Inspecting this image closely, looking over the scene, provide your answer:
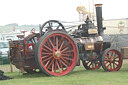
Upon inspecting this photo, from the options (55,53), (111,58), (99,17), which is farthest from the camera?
(99,17)

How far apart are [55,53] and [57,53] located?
6 cm

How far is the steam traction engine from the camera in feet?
31.5

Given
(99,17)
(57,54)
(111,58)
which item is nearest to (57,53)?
(57,54)

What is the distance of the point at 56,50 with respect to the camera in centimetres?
975

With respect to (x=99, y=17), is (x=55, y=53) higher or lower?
lower

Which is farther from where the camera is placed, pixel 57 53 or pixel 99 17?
pixel 99 17

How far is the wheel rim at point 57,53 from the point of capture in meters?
9.62

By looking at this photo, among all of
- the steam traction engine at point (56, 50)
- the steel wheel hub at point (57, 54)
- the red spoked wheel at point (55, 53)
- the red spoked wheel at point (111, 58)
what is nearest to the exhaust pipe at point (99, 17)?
the steam traction engine at point (56, 50)

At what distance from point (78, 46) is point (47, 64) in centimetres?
161

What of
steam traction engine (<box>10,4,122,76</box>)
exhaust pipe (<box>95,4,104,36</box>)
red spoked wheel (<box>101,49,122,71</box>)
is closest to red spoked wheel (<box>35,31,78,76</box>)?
steam traction engine (<box>10,4,122,76</box>)

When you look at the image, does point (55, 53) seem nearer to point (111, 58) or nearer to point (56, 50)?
point (56, 50)

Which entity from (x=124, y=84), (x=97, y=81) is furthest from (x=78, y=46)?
(x=124, y=84)

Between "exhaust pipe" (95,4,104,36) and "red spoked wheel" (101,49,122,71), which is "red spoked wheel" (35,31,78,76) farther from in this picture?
"exhaust pipe" (95,4,104,36)

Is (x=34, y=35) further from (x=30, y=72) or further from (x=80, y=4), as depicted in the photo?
(x=80, y=4)
